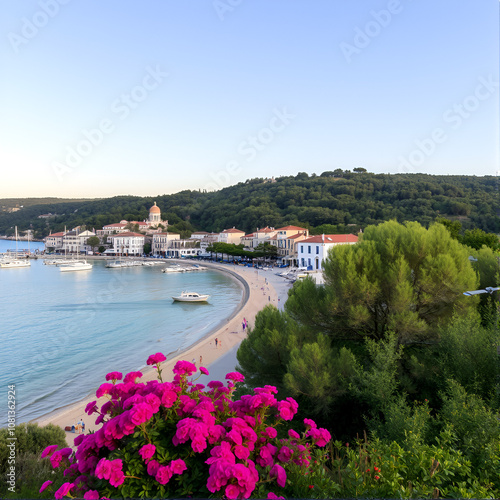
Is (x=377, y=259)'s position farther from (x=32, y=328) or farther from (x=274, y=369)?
(x=32, y=328)

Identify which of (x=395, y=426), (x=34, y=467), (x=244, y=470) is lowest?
(x=34, y=467)

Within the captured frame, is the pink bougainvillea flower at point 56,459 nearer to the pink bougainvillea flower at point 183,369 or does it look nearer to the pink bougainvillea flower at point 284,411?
the pink bougainvillea flower at point 183,369

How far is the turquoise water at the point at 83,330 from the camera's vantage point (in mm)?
13477

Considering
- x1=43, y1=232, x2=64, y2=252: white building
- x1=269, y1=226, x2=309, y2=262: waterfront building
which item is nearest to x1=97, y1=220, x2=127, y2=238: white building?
x1=43, y1=232, x2=64, y2=252: white building

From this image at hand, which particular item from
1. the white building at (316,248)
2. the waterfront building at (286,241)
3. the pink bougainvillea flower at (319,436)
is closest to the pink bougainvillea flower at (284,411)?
the pink bougainvillea flower at (319,436)

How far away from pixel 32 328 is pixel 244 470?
2302 centimetres

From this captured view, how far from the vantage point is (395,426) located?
14.6ft

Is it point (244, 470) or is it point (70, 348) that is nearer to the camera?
point (244, 470)

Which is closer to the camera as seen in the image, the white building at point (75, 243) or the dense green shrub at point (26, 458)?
the dense green shrub at point (26, 458)

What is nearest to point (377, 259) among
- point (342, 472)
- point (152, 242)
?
point (342, 472)

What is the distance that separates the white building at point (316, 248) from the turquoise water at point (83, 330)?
7.71 m

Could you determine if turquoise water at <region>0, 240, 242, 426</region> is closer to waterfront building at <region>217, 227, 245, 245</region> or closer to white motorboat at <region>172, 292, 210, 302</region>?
white motorboat at <region>172, 292, 210, 302</region>

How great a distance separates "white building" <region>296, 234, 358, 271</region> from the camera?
37.0 metres

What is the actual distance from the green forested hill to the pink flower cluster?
3847cm
